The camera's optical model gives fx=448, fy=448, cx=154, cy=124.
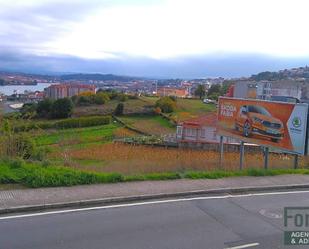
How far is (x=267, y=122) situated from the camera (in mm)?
13898

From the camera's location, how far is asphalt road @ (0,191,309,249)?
6.60 m

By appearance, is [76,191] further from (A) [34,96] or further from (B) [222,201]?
(A) [34,96]

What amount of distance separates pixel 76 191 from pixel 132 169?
3047 mm

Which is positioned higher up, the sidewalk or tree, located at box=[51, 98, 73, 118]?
the sidewalk

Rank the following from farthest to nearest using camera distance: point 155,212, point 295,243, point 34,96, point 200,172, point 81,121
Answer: point 34,96 → point 81,121 → point 200,172 → point 155,212 → point 295,243

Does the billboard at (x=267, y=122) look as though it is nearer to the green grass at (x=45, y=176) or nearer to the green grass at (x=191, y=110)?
the green grass at (x=45, y=176)

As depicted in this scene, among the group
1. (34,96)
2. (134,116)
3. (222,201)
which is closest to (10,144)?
(222,201)

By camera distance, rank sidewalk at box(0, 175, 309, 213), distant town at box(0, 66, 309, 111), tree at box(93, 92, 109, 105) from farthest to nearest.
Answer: tree at box(93, 92, 109, 105)
distant town at box(0, 66, 309, 111)
sidewalk at box(0, 175, 309, 213)

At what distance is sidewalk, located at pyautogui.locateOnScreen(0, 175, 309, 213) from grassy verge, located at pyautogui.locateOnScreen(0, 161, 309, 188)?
24 cm

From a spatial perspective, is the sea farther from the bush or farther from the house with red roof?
the house with red roof

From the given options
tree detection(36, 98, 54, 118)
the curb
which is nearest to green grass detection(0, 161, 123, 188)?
the curb

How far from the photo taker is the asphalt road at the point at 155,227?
21.7 ft

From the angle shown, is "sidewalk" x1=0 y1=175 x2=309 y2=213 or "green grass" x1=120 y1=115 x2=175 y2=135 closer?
"sidewalk" x1=0 y1=175 x2=309 y2=213

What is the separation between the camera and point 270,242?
691cm
